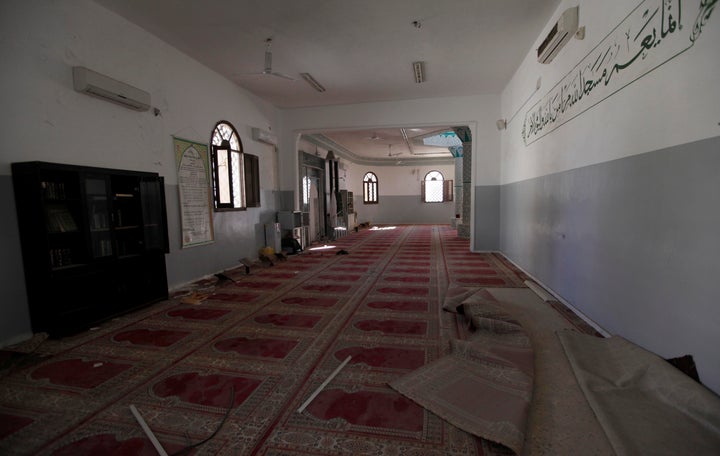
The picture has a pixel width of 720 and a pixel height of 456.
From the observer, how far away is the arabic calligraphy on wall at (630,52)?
186 centimetres

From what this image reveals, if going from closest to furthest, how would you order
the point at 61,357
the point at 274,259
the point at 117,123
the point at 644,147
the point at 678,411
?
the point at 678,411 < the point at 644,147 < the point at 61,357 < the point at 117,123 < the point at 274,259

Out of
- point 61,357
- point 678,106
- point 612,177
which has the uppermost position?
point 678,106

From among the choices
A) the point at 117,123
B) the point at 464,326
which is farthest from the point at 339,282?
the point at 117,123

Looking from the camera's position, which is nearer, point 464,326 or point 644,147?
point 644,147

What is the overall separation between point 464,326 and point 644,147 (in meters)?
1.78

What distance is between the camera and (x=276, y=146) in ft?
24.0

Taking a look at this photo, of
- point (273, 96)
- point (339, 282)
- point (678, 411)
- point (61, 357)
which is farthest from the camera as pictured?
point (273, 96)

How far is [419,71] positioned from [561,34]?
2.43 meters

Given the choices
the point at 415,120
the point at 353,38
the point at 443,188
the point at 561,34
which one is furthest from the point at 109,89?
the point at 443,188

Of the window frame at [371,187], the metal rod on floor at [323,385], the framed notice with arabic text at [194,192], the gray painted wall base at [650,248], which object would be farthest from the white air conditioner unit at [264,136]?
the window frame at [371,187]

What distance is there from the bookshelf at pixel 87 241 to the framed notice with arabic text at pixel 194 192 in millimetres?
776

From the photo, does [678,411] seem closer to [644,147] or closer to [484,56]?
[644,147]

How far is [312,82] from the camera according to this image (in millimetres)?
5887

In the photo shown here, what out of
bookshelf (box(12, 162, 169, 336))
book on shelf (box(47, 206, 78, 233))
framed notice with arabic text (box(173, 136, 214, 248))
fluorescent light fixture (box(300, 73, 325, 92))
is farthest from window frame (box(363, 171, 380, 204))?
book on shelf (box(47, 206, 78, 233))
